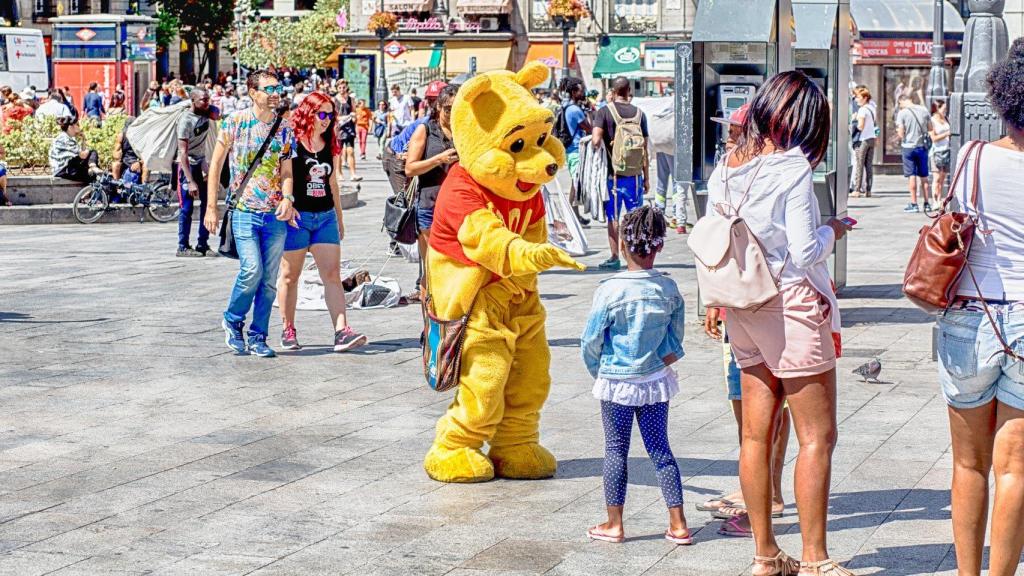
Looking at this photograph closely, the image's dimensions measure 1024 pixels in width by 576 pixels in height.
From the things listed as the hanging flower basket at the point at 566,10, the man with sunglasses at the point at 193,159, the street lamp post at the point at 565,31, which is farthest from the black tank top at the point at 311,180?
the hanging flower basket at the point at 566,10

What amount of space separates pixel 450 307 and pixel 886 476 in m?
2.02

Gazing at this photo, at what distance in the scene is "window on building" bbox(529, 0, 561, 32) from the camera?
60375 millimetres

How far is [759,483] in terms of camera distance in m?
5.27

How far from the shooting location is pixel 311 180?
32.2ft

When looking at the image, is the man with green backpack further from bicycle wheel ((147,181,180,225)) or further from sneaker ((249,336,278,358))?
bicycle wheel ((147,181,180,225))

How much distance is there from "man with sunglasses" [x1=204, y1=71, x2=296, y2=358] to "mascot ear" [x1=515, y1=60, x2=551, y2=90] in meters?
2.79

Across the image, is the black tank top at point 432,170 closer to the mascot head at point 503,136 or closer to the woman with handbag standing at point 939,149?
the mascot head at point 503,136

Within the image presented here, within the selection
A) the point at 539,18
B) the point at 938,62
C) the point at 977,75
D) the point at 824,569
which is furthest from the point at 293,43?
the point at 824,569

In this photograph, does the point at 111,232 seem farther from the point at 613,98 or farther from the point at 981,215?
the point at 981,215

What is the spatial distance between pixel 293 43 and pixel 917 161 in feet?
150

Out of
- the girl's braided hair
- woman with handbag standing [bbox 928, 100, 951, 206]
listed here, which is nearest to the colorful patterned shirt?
the girl's braided hair

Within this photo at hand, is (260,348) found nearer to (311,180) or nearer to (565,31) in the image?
(311,180)

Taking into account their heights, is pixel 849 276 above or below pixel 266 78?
below

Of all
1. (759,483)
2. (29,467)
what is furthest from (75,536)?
(759,483)
